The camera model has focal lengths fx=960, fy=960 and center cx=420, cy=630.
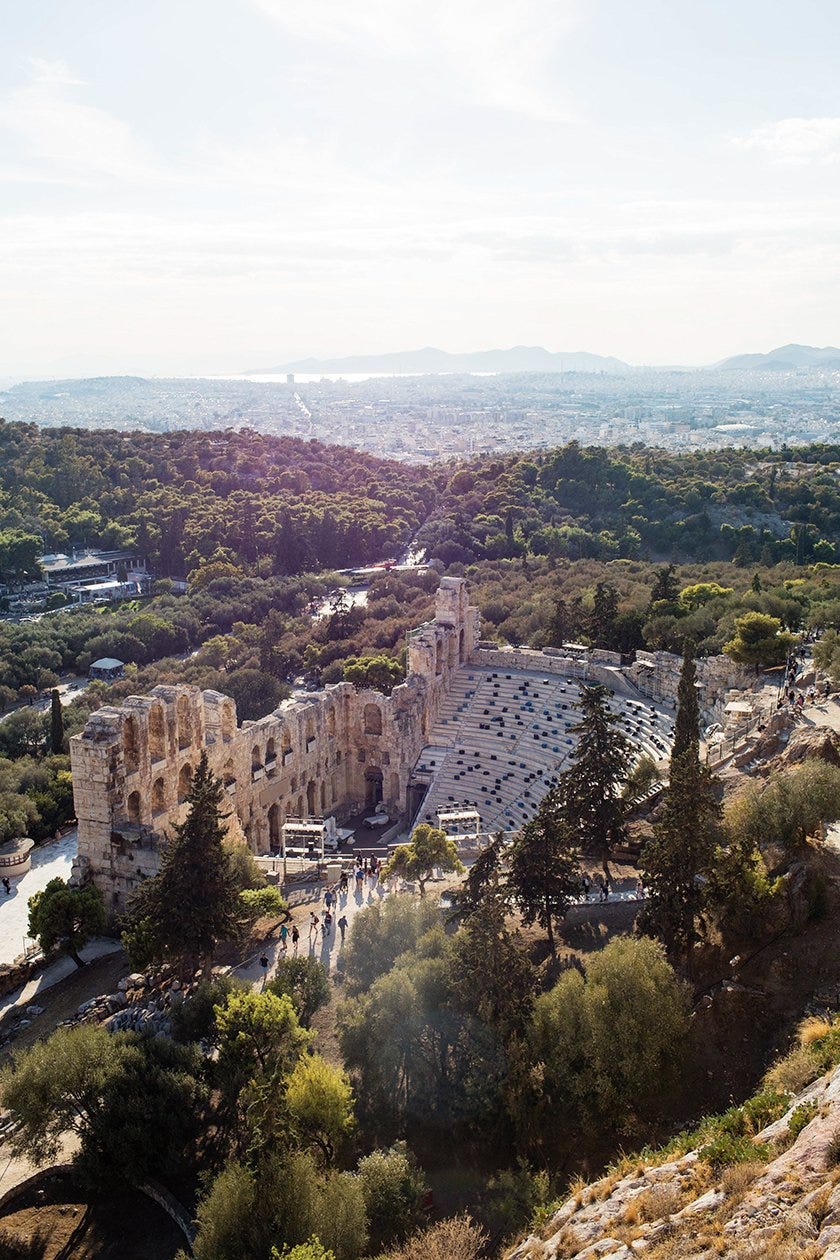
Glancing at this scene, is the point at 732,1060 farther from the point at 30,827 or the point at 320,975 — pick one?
the point at 30,827

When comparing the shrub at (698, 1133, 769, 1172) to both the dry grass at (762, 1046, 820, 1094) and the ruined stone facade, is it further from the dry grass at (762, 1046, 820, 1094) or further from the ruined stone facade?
the ruined stone facade

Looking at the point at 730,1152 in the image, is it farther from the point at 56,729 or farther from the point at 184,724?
the point at 56,729

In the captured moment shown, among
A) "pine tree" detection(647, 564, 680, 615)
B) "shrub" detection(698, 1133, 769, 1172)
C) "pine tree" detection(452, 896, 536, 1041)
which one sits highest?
"shrub" detection(698, 1133, 769, 1172)

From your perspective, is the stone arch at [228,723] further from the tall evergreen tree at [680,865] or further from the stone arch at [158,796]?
the tall evergreen tree at [680,865]

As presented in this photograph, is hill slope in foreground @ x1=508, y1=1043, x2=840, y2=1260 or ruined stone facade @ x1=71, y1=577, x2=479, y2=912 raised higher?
hill slope in foreground @ x1=508, y1=1043, x2=840, y2=1260

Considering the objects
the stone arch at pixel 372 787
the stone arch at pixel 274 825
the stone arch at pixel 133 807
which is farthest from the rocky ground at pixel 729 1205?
the stone arch at pixel 372 787

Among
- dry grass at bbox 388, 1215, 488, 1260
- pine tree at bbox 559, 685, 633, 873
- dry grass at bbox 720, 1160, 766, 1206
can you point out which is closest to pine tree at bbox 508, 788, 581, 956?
pine tree at bbox 559, 685, 633, 873
